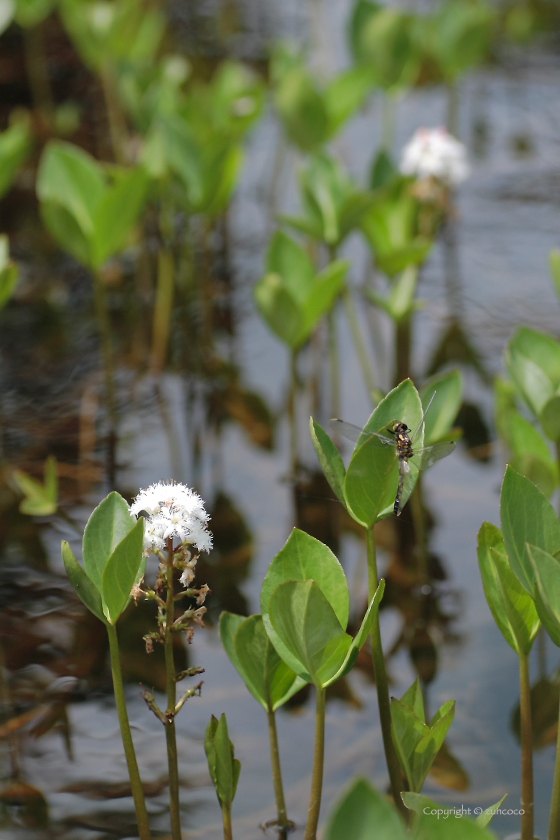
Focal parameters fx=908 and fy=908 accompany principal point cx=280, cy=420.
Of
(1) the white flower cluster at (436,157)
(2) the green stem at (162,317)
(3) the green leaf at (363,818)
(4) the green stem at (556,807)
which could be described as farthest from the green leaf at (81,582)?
(1) the white flower cluster at (436,157)

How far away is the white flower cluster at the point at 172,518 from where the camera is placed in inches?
33.1

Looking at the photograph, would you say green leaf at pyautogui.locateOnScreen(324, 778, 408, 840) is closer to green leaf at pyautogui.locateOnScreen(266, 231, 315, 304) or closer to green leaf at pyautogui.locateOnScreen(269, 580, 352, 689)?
green leaf at pyautogui.locateOnScreen(269, 580, 352, 689)

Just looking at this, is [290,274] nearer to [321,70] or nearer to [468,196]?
[468,196]

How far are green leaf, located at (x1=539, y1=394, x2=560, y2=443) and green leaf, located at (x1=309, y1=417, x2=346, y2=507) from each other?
1.19ft

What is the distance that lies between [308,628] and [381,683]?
0.61 ft

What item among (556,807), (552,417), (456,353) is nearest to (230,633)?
(556,807)

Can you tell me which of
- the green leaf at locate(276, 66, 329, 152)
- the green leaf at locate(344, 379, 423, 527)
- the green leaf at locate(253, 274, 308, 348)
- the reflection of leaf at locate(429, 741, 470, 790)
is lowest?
the reflection of leaf at locate(429, 741, 470, 790)

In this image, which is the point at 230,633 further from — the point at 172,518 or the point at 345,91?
the point at 345,91

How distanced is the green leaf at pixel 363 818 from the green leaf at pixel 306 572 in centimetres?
29

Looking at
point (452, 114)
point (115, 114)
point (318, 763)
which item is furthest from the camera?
point (115, 114)

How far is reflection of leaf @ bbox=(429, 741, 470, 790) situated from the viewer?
1.14m

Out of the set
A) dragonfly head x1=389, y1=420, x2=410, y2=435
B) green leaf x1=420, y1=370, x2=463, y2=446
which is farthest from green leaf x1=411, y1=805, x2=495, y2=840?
green leaf x1=420, y1=370, x2=463, y2=446

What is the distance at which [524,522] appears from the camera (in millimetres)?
887

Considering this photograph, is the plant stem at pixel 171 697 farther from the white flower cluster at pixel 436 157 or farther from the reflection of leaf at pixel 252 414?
the white flower cluster at pixel 436 157
